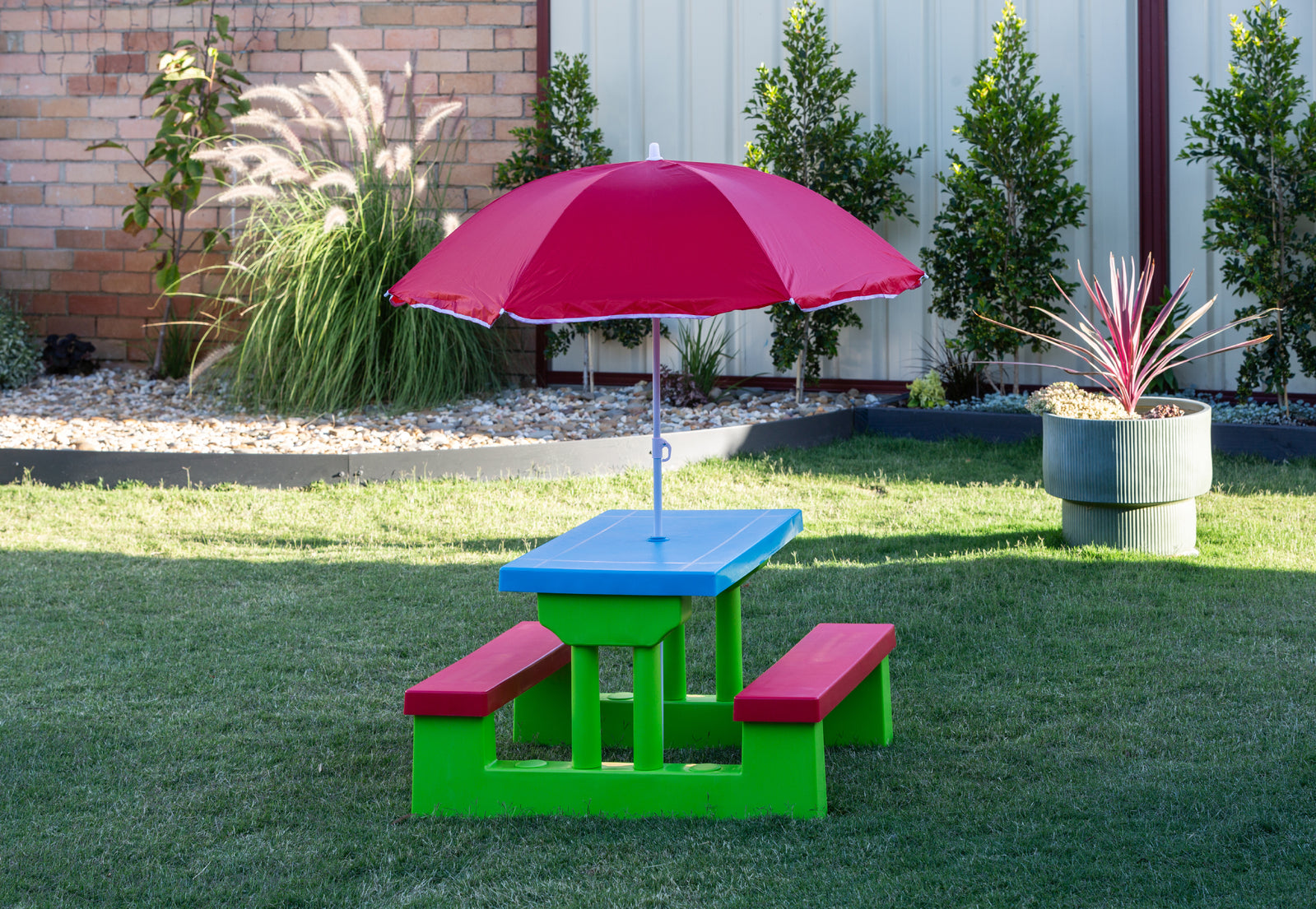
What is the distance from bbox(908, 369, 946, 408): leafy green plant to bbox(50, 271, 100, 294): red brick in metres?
5.75

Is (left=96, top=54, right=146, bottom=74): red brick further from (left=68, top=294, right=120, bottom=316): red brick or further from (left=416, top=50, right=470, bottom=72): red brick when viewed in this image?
(left=416, top=50, right=470, bottom=72): red brick

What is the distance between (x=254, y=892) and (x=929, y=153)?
6.55 meters

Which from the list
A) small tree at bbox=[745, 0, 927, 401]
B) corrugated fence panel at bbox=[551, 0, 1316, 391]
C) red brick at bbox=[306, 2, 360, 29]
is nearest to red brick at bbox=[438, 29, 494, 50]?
corrugated fence panel at bbox=[551, 0, 1316, 391]

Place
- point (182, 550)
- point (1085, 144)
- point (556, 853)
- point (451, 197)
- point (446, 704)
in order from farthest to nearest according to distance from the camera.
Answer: point (451, 197)
point (1085, 144)
point (182, 550)
point (446, 704)
point (556, 853)

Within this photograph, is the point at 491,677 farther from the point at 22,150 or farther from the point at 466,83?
the point at 22,150

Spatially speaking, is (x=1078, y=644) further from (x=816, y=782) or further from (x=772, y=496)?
(x=772, y=496)

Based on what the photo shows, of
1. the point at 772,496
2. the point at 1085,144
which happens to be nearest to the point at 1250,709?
the point at 772,496

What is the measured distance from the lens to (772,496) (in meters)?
5.66

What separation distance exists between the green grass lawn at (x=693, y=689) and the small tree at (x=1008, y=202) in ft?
6.17

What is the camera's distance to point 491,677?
2742 millimetres

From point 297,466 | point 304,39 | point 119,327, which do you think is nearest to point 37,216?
point 119,327

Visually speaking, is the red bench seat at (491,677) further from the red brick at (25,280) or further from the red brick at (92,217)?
the red brick at (25,280)

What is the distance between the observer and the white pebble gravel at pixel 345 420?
6.48 m

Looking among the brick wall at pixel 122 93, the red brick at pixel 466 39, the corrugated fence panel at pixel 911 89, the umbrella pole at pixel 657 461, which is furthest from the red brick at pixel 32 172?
the umbrella pole at pixel 657 461
